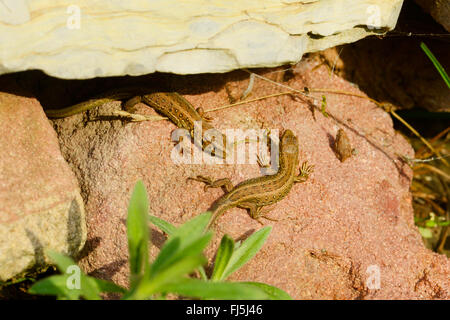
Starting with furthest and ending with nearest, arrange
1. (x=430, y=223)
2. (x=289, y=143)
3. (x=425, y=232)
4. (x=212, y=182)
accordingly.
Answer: (x=425, y=232) < (x=430, y=223) < (x=289, y=143) < (x=212, y=182)

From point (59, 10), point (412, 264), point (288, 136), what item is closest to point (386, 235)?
point (412, 264)

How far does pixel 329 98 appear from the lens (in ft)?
16.6

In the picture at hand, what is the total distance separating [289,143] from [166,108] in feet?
4.36

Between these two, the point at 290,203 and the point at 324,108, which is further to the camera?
the point at 324,108

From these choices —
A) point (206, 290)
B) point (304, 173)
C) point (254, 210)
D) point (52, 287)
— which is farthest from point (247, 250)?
point (52, 287)

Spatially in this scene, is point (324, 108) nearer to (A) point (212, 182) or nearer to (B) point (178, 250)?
(A) point (212, 182)

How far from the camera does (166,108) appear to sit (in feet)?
15.2

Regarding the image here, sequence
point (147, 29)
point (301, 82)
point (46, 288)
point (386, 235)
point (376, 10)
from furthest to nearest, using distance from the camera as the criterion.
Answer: point (301, 82) < point (386, 235) < point (376, 10) < point (147, 29) < point (46, 288)

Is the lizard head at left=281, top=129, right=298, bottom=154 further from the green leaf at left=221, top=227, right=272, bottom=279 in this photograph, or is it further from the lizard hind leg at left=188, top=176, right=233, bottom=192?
the green leaf at left=221, top=227, right=272, bottom=279

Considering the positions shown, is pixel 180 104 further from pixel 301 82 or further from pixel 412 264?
pixel 412 264

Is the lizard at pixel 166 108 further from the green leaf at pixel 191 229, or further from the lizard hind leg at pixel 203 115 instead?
the green leaf at pixel 191 229

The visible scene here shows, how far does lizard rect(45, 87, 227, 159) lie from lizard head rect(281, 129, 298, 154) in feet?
2.04

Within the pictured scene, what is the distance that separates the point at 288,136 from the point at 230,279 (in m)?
1.60

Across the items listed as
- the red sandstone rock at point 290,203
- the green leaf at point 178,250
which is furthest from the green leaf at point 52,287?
the red sandstone rock at point 290,203
